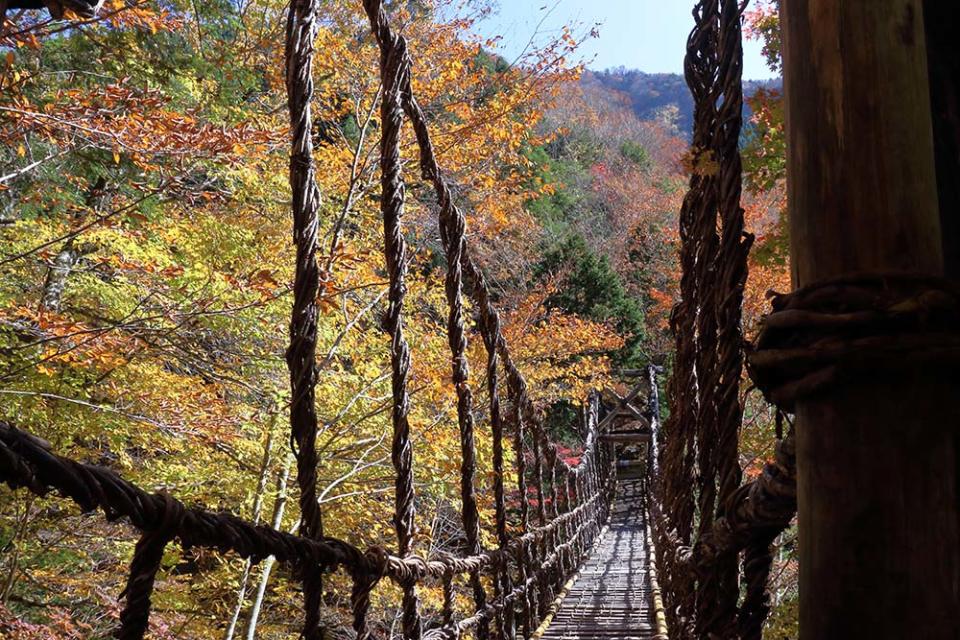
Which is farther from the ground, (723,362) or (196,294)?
(196,294)

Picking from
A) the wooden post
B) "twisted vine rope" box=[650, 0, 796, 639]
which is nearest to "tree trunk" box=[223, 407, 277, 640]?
"twisted vine rope" box=[650, 0, 796, 639]

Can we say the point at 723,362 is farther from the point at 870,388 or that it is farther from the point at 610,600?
the point at 610,600

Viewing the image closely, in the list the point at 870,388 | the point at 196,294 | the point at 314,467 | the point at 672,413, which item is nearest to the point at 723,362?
the point at 870,388

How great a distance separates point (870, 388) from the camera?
0.61 meters

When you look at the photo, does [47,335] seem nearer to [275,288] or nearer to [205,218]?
[275,288]

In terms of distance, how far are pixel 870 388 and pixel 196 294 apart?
459 centimetres

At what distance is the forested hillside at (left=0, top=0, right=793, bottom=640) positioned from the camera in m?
3.83

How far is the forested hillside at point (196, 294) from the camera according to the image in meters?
3.83

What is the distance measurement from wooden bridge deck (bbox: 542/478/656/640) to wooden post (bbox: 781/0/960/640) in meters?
4.18

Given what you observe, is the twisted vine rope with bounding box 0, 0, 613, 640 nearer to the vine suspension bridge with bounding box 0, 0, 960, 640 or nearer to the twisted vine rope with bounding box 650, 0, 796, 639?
the vine suspension bridge with bounding box 0, 0, 960, 640

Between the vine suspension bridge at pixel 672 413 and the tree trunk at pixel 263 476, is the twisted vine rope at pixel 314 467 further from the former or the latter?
the tree trunk at pixel 263 476

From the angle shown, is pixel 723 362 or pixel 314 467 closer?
pixel 723 362

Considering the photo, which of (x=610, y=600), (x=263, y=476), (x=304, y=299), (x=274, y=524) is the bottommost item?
(x=610, y=600)

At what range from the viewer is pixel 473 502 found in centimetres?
272
